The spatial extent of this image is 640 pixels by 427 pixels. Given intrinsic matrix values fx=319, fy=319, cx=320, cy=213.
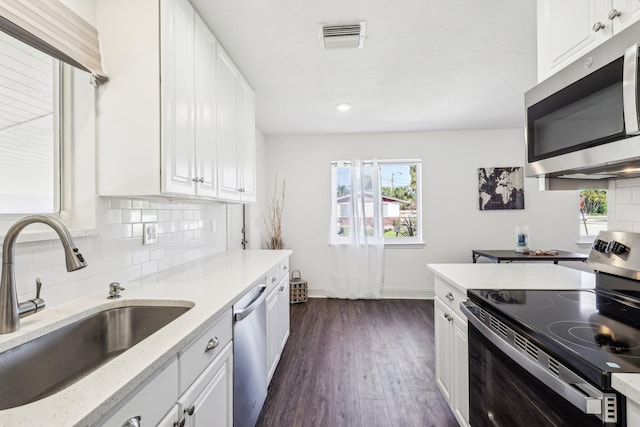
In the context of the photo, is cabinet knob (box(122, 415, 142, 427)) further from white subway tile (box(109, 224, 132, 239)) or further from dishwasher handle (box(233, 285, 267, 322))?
white subway tile (box(109, 224, 132, 239))

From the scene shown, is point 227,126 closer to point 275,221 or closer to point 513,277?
point 513,277

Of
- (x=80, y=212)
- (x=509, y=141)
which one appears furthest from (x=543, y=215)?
(x=80, y=212)

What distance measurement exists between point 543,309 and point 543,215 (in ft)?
12.7

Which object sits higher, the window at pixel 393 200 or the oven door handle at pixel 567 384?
the window at pixel 393 200

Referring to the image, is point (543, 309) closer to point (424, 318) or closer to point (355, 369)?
point (355, 369)

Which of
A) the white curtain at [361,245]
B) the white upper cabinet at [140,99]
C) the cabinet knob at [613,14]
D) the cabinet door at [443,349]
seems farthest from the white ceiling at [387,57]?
the cabinet door at [443,349]

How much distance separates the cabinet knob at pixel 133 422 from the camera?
710 millimetres

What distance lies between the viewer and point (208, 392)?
3.76 ft

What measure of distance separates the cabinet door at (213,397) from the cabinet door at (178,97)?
2.59ft

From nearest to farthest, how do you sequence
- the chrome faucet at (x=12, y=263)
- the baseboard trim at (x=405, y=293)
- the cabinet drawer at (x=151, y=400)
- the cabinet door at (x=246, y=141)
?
the cabinet drawer at (x=151, y=400)
the chrome faucet at (x=12, y=263)
the cabinet door at (x=246, y=141)
the baseboard trim at (x=405, y=293)

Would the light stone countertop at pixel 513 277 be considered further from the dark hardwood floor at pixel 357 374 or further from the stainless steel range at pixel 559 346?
the dark hardwood floor at pixel 357 374

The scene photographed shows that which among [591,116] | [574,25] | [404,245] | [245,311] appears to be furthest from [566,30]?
[404,245]

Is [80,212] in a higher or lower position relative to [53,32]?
lower

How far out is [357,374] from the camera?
2.38 meters
